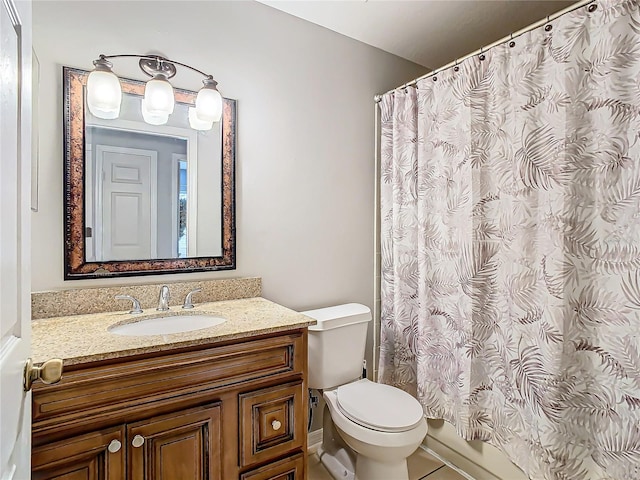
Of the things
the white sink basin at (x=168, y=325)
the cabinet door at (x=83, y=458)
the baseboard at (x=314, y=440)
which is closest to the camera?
the cabinet door at (x=83, y=458)

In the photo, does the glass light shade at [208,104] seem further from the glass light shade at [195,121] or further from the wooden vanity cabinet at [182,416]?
the wooden vanity cabinet at [182,416]

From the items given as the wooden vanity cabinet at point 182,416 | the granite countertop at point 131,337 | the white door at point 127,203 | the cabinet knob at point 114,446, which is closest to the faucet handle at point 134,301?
the granite countertop at point 131,337

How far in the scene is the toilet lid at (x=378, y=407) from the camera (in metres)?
1.55

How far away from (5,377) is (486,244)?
169 cm

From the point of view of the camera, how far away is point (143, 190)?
164 cm

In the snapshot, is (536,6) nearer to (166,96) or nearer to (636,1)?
(636,1)

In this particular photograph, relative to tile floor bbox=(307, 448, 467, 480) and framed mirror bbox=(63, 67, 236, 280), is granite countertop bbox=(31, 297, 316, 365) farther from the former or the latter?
tile floor bbox=(307, 448, 467, 480)

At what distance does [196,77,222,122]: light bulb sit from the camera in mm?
1670

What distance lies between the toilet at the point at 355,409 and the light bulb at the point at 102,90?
131cm

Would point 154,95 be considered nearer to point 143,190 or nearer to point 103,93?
point 103,93

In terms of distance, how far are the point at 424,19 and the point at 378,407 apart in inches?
79.6

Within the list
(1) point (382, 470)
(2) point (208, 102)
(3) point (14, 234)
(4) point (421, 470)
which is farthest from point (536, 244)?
(3) point (14, 234)

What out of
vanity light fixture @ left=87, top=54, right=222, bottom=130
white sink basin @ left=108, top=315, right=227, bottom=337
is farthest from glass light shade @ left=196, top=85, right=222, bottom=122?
white sink basin @ left=108, top=315, right=227, bottom=337

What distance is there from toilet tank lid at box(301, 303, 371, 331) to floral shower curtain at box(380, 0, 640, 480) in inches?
13.1
